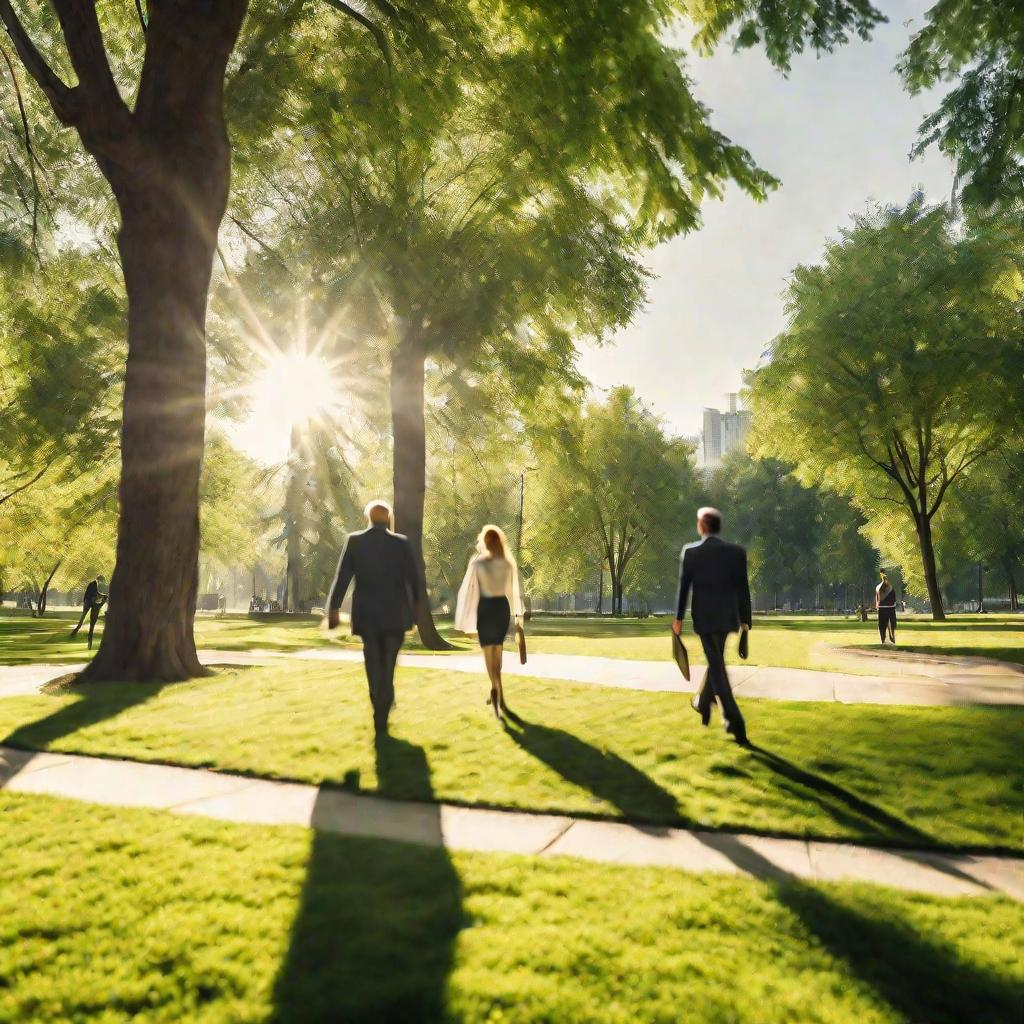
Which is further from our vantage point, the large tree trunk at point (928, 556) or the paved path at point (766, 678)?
the large tree trunk at point (928, 556)

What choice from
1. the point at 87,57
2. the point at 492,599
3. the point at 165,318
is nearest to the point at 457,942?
the point at 492,599

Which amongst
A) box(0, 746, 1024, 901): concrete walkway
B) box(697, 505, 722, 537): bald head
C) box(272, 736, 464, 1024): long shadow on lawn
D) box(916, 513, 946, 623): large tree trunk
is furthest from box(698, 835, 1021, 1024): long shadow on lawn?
box(916, 513, 946, 623): large tree trunk

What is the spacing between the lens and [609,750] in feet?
22.4

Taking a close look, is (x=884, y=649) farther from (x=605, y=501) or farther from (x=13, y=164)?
(x=605, y=501)

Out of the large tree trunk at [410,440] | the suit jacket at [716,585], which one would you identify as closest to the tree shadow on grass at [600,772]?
the suit jacket at [716,585]

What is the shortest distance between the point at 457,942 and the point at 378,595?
417 centimetres

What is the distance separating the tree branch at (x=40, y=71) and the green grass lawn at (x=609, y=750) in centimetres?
726

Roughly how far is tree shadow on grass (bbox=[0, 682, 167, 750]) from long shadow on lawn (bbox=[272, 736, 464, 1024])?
4094 millimetres

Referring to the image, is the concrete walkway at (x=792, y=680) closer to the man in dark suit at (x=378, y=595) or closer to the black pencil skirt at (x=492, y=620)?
the black pencil skirt at (x=492, y=620)

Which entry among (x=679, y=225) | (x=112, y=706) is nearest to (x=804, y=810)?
(x=679, y=225)

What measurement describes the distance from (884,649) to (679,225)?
13.2 metres

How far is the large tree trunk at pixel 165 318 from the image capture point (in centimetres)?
1014

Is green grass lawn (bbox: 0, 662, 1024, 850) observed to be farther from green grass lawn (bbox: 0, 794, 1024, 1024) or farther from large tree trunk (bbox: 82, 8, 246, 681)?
green grass lawn (bbox: 0, 794, 1024, 1024)

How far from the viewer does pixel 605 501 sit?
4809 centimetres
